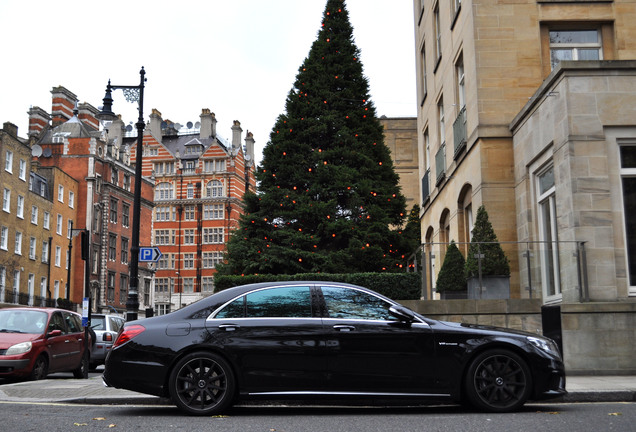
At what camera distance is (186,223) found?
97.4 m

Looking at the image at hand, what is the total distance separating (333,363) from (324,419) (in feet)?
2.04

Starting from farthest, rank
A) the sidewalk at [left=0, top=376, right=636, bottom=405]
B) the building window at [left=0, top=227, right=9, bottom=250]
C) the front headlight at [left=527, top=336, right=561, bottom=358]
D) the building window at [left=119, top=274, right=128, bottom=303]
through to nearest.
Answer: the building window at [left=119, top=274, right=128, bottom=303]
the building window at [left=0, top=227, right=9, bottom=250]
the sidewalk at [left=0, top=376, right=636, bottom=405]
the front headlight at [left=527, top=336, right=561, bottom=358]

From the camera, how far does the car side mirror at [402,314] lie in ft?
25.7

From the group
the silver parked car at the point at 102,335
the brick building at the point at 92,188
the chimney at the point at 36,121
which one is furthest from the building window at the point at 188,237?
the silver parked car at the point at 102,335

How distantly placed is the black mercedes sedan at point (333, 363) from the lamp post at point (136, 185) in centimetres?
890

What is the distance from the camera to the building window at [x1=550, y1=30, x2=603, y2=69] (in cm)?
1808

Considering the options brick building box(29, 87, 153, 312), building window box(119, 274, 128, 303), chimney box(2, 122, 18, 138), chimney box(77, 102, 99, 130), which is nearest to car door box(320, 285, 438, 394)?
chimney box(2, 122, 18, 138)

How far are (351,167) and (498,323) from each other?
41.0ft

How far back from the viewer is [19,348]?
13484mm

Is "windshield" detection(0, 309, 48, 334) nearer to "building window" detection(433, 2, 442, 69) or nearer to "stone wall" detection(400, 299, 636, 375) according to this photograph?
"stone wall" detection(400, 299, 636, 375)

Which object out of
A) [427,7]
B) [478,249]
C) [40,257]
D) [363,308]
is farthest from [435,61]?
[40,257]

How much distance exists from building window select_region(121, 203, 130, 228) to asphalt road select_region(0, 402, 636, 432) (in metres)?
65.1

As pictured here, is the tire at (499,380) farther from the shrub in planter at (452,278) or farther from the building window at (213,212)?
the building window at (213,212)

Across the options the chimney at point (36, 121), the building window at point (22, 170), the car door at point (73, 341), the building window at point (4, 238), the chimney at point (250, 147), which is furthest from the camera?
the chimney at point (250, 147)
